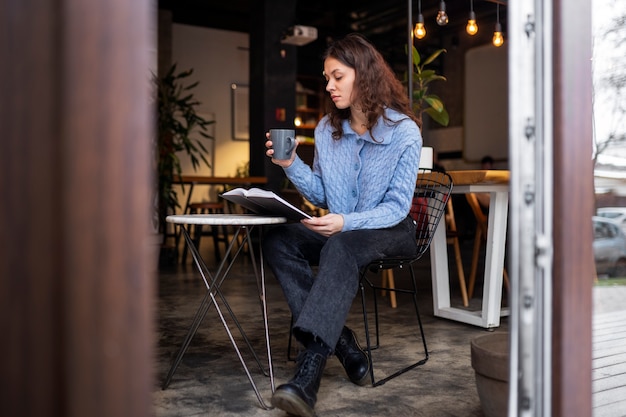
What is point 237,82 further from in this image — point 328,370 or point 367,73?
point 328,370

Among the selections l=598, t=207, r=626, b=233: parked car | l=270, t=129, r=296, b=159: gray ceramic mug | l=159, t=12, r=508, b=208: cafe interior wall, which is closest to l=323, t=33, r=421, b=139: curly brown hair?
l=270, t=129, r=296, b=159: gray ceramic mug

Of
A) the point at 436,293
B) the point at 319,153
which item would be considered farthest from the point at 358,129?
the point at 436,293

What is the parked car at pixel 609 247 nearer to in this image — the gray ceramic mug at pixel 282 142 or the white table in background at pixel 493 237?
the gray ceramic mug at pixel 282 142

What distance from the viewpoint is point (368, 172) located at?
7.66ft

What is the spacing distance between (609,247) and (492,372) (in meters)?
0.46

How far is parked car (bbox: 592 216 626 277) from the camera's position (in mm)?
1471

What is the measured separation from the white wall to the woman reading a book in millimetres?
9285

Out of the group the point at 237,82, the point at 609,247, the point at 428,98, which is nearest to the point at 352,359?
the point at 609,247

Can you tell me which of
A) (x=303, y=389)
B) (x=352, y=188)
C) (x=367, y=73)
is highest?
(x=367, y=73)

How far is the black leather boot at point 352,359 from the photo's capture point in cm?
221

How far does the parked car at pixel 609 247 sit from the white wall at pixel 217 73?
33.2 ft

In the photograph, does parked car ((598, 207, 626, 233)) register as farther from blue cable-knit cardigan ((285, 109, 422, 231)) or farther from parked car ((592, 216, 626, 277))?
blue cable-knit cardigan ((285, 109, 422, 231))

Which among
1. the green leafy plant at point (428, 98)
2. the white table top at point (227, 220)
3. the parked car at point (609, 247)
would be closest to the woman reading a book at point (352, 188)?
the white table top at point (227, 220)

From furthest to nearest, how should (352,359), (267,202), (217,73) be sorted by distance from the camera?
(217,73)
(352,359)
(267,202)
